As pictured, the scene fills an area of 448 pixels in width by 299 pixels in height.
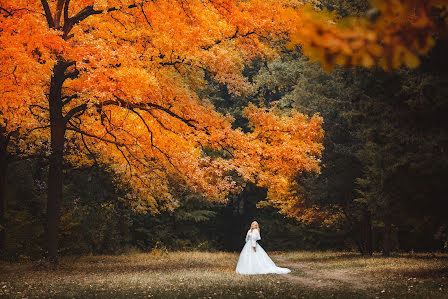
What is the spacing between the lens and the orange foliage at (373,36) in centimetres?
270

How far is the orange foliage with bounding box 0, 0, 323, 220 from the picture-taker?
56.3 ft

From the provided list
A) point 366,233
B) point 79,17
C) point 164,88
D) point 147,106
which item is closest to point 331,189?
point 366,233

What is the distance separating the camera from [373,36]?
268cm

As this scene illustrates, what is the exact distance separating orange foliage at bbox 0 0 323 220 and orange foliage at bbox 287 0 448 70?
45.7 feet

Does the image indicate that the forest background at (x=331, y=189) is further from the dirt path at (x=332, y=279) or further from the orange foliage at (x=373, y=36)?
the orange foliage at (x=373, y=36)

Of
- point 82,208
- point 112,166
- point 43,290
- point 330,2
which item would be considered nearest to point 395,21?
point 43,290

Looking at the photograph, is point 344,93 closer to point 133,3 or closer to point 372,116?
point 372,116

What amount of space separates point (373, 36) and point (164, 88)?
1603 centimetres

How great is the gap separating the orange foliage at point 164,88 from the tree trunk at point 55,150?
11 cm

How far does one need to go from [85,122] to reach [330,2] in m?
13.7

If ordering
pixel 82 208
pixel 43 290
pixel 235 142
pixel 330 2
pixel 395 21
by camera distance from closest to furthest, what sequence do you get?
pixel 395 21 < pixel 43 290 < pixel 235 142 < pixel 330 2 < pixel 82 208

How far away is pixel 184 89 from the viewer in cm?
1888

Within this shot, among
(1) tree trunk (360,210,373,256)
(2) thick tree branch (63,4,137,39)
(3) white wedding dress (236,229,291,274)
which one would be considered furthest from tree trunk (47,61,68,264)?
(1) tree trunk (360,210,373,256)

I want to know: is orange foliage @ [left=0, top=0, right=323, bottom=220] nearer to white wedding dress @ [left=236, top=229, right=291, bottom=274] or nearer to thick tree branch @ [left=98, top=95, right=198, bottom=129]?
thick tree branch @ [left=98, top=95, right=198, bottom=129]
